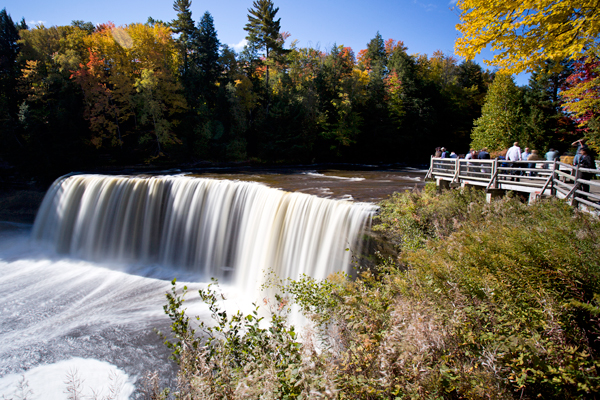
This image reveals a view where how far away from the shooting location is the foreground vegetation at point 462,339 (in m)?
3.21

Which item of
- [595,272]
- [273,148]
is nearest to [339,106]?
[273,148]

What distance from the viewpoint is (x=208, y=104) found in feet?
112

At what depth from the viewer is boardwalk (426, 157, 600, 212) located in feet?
21.6

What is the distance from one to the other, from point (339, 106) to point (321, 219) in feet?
94.4

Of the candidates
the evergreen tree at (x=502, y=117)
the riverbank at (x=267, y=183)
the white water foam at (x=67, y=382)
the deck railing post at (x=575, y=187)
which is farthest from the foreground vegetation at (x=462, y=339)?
the evergreen tree at (x=502, y=117)

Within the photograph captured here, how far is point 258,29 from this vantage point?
3766cm

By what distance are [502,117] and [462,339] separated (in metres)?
32.3

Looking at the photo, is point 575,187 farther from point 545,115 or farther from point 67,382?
point 545,115

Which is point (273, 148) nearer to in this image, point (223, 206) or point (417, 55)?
point (223, 206)

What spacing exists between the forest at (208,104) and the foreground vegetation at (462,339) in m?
18.8

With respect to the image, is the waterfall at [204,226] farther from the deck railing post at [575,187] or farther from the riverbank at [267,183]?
the deck railing post at [575,187]

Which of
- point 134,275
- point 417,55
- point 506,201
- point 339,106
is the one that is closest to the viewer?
point 506,201

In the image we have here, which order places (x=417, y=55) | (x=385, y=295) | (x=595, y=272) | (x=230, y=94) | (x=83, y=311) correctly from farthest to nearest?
(x=417, y=55) → (x=230, y=94) → (x=83, y=311) → (x=385, y=295) → (x=595, y=272)

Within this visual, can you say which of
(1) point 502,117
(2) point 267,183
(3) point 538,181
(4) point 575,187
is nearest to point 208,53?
(2) point 267,183
